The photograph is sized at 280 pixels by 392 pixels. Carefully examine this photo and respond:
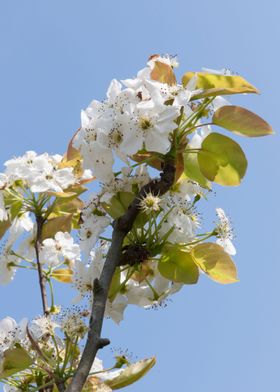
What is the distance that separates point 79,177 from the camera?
2.11 metres

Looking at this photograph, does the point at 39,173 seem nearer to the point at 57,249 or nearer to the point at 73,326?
the point at 57,249

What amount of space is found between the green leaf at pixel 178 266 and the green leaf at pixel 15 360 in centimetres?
39

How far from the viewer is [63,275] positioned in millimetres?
Result: 2078

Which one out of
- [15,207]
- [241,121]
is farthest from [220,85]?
[15,207]

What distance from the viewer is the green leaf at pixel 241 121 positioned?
1.75 meters

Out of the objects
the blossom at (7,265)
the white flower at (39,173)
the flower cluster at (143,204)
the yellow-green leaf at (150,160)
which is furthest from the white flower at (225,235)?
the blossom at (7,265)

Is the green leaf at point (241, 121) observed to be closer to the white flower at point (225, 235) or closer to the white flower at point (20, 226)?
the white flower at point (225, 235)

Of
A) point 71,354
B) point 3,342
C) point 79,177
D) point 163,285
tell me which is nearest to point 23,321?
point 3,342

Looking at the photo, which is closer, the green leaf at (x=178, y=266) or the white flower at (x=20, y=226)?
the green leaf at (x=178, y=266)

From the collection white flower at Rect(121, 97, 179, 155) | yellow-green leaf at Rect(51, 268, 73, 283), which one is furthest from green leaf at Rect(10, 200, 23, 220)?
white flower at Rect(121, 97, 179, 155)

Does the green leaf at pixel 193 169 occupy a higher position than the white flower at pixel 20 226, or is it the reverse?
the white flower at pixel 20 226

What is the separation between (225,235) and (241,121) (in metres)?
0.33

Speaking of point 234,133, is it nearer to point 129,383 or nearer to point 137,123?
point 137,123

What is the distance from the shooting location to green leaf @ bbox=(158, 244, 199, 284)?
1.72 m
